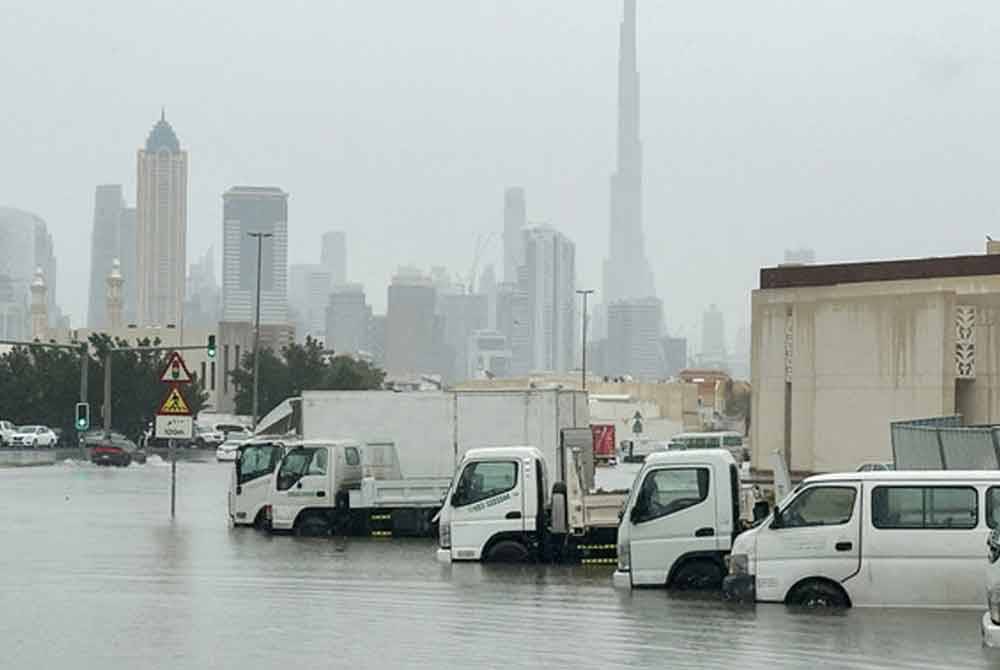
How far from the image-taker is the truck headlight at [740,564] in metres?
21.8

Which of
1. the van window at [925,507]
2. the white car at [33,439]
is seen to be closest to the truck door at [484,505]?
the van window at [925,507]

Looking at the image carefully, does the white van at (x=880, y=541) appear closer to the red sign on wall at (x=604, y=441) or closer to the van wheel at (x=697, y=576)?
the van wheel at (x=697, y=576)

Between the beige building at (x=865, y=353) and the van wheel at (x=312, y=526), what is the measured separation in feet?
47.7

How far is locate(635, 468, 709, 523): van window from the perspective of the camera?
24250 mm

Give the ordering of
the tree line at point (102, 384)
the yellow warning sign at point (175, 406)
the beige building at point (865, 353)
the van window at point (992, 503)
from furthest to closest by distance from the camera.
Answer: the tree line at point (102, 384) → the beige building at point (865, 353) → the yellow warning sign at point (175, 406) → the van window at point (992, 503)

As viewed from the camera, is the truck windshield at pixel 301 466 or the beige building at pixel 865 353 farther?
the beige building at pixel 865 353

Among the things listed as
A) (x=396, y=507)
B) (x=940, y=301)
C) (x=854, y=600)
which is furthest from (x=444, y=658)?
(x=940, y=301)

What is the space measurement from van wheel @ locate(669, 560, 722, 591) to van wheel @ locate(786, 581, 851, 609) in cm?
280

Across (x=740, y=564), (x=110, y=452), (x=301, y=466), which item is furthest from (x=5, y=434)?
(x=740, y=564)

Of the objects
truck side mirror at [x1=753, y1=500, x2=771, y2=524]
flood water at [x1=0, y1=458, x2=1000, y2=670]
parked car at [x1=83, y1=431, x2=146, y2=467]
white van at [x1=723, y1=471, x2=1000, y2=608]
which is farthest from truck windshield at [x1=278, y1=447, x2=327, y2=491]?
parked car at [x1=83, y1=431, x2=146, y2=467]

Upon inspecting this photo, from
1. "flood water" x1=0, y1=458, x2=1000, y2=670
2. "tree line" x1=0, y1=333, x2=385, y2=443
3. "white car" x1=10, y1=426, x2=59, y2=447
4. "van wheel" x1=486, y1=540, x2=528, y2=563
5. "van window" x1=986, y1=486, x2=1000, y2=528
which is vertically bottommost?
"flood water" x1=0, y1=458, x2=1000, y2=670

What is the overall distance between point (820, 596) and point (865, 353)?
25.3m

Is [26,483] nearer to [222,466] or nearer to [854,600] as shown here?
[222,466]

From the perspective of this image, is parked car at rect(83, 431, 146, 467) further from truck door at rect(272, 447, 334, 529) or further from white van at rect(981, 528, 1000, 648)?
white van at rect(981, 528, 1000, 648)
